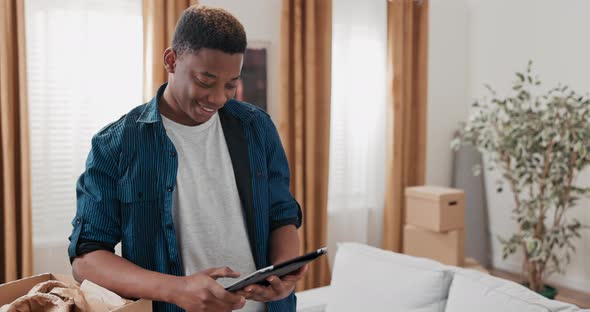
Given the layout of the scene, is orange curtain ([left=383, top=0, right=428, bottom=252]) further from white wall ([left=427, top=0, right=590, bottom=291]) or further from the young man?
the young man

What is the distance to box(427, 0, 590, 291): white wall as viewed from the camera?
385 cm

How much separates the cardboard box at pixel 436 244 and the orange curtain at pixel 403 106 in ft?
0.84

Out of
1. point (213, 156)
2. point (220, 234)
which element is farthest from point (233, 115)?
point (220, 234)

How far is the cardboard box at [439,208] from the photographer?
3611 millimetres

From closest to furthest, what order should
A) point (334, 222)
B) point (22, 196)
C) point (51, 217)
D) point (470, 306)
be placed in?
point (470, 306)
point (22, 196)
point (51, 217)
point (334, 222)

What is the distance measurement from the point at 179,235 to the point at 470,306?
1.09 metres

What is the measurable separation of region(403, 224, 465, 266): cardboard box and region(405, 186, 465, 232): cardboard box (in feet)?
0.20

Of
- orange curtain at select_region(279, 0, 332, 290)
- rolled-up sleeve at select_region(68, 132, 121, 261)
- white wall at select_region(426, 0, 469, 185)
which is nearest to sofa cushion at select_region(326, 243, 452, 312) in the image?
rolled-up sleeve at select_region(68, 132, 121, 261)

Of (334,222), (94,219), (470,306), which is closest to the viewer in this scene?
(94,219)

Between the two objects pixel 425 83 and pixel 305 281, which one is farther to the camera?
pixel 425 83

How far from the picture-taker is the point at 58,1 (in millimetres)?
2965

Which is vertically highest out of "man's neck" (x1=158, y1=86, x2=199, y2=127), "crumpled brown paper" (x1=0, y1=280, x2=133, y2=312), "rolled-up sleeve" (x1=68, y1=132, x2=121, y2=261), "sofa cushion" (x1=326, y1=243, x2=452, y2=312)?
"man's neck" (x1=158, y1=86, x2=199, y2=127)

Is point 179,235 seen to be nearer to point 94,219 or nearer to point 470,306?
point 94,219

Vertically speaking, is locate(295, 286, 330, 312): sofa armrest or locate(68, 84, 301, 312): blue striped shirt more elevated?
locate(68, 84, 301, 312): blue striped shirt
